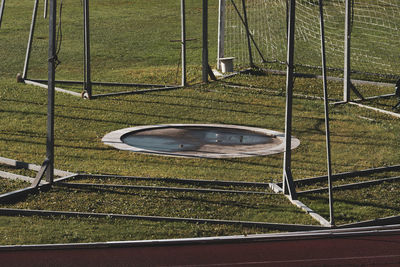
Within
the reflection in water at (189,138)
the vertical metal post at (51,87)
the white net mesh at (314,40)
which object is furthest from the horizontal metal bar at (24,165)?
the white net mesh at (314,40)

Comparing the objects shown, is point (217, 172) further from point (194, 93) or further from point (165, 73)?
point (165, 73)

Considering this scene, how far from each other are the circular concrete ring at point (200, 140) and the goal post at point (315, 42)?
3.60 metres

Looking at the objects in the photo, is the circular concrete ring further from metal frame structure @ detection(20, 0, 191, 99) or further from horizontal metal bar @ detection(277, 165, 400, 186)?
metal frame structure @ detection(20, 0, 191, 99)

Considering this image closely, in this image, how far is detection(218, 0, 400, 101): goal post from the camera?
21203mm

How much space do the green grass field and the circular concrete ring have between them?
28cm

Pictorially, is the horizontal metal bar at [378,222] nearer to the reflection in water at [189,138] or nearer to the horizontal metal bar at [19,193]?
the horizontal metal bar at [19,193]

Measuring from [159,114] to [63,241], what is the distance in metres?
7.34

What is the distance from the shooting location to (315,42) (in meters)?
25.0

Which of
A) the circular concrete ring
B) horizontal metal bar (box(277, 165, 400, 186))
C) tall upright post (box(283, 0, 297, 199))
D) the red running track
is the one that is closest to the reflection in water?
the circular concrete ring

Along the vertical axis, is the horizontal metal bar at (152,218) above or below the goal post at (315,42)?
above

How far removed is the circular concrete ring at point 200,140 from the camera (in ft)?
42.8

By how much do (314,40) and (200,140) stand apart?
12298 mm

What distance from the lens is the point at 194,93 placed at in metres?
17.7

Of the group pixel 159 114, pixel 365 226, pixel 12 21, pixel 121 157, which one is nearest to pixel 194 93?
pixel 159 114
